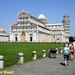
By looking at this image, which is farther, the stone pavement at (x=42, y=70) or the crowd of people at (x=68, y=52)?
the crowd of people at (x=68, y=52)

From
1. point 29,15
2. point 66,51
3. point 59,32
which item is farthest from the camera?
point 59,32

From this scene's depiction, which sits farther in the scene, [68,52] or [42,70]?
[68,52]

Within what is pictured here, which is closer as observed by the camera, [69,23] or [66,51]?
[66,51]

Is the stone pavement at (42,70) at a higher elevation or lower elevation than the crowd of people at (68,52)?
lower

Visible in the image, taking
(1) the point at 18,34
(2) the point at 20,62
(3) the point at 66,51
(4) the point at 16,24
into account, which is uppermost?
(4) the point at 16,24

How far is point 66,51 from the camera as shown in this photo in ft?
40.9

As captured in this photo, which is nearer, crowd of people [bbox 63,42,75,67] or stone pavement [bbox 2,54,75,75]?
stone pavement [bbox 2,54,75,75]

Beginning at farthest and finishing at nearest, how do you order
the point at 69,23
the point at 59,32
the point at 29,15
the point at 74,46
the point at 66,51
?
the point at 69,23 < the point at 59,32 < the point at 29,15 < the point at 74,46 < the point at 66,51

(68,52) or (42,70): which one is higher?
(68,52)

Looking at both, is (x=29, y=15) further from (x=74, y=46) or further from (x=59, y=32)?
(x=74, y=46)

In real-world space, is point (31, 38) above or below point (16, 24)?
below

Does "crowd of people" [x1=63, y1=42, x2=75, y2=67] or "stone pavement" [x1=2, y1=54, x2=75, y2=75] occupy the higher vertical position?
"crowd of people" [x1=63, y1=42, x2=75, y2=67]

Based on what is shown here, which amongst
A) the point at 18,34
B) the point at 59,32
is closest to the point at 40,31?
the point at 18,34

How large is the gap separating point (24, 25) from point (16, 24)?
4852 millimetres
